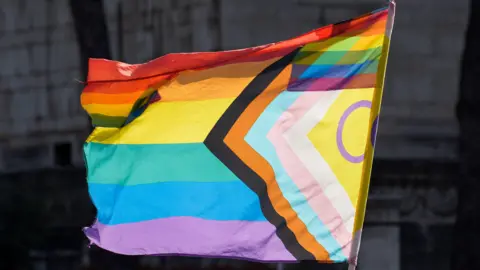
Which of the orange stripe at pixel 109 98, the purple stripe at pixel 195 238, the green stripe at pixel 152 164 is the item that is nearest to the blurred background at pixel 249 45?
the orange stripe at pixel 109 98

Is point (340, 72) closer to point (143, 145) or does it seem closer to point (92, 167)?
point (143, 145)

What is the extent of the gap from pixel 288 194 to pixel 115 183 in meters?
1.38

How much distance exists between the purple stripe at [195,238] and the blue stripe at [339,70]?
108 cm

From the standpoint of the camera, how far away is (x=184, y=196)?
20.9 ft

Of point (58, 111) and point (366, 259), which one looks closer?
point (366, 259)

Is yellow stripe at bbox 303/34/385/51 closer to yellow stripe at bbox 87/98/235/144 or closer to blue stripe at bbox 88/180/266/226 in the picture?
yellow stripe at bbox 87/98/235/144

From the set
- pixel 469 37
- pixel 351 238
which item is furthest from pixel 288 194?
pixel 469 37

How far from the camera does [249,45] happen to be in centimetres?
1128

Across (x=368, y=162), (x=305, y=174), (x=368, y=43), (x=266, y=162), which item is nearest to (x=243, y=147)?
(x=266, y=162)

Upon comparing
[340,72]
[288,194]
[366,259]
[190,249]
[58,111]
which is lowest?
[366,259]

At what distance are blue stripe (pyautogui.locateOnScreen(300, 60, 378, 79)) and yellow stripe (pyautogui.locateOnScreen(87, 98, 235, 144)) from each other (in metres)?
0.62

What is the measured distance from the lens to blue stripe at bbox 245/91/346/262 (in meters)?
5.86

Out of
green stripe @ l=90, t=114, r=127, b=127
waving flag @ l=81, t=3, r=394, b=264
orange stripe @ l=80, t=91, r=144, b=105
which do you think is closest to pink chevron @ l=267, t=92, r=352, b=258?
waving flag @ l=81, t=3, r=394, b=264

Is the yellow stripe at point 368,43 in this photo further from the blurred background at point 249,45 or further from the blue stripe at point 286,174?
the blurred background at point 249,45
